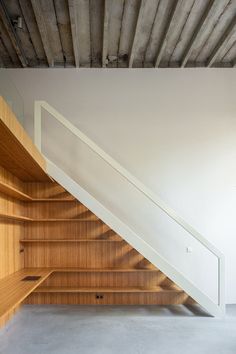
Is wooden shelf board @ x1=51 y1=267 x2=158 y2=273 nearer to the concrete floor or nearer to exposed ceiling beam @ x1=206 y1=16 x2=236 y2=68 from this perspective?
the concrete floor

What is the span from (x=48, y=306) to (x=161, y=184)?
2632 millimetres

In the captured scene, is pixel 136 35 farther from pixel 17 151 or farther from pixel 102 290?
pixel 102 290

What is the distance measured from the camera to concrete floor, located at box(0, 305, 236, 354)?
4027 millimetres

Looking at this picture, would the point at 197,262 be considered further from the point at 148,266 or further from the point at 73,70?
the point at 73,70

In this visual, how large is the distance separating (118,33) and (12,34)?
1.50 m

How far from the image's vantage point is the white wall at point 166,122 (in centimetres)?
621

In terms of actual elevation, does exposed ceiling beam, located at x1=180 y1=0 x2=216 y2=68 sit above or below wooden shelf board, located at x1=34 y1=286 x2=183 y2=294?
above

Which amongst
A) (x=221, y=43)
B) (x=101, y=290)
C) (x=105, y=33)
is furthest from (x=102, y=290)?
(x=221, y=43)

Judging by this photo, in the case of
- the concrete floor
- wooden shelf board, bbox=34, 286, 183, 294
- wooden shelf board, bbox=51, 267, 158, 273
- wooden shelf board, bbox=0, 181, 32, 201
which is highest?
wooden shelf board, bbox=0, 181, 32, 201

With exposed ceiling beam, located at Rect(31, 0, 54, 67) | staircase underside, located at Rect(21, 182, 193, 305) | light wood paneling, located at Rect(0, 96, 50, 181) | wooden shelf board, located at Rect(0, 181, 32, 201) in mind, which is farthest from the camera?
staircase underside, located at Rect(21, 182, 193, 305)

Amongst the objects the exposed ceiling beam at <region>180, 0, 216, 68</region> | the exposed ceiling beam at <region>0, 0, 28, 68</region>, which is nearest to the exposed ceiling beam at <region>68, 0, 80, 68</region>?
the exposed ceiling beam at <region>0, 0, 28, 68</region>

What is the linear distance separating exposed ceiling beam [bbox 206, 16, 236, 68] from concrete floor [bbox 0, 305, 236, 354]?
155 inches

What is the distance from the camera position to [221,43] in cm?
560

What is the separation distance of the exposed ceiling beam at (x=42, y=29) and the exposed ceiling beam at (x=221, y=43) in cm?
256
